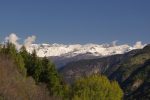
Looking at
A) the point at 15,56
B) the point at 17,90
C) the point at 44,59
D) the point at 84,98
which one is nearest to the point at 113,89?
the point at 84,98

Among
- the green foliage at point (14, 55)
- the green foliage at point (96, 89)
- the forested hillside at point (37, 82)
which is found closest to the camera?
the forested hillside at point (37, 82)

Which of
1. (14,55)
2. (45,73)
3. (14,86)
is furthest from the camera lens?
(45,73)

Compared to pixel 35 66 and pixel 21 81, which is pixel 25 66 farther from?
pixel 21 81

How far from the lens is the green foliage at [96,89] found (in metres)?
162

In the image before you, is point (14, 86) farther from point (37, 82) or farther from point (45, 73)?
point (45, 73)

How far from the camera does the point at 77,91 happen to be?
162 m

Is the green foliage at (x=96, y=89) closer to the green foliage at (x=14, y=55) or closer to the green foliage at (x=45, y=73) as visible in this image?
the green foliage at (x=45, y=73)

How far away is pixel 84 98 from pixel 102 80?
15942mm

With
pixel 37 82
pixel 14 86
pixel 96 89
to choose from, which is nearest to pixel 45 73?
pixel 37 82

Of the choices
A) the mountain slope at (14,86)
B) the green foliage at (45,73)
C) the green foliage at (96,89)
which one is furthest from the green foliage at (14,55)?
the green foliage at (96,89)

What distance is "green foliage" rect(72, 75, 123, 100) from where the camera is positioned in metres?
162

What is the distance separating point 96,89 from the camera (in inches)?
6535

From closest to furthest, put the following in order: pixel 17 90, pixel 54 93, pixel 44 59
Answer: pixel 17 90 → pixel 54 93 → pixel 44 59

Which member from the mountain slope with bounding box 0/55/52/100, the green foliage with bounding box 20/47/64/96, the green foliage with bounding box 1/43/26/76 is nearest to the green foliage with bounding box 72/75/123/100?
the green foliage with bounding box 20/47/64/96
